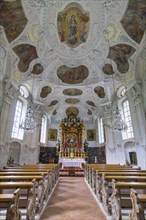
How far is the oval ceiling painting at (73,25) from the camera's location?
33.8 feet

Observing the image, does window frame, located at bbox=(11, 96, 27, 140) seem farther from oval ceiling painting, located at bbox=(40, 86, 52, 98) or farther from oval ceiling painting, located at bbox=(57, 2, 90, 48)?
oval ceiling painting, located at bbox=(57, 2, 90, 48)

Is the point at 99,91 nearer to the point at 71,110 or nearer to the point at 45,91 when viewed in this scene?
the point at 71,110

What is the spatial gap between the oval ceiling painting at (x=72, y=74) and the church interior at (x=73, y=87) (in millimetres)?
116

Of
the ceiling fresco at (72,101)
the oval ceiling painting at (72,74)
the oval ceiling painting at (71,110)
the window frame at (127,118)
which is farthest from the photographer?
the oval ceiling painting at (71,110)

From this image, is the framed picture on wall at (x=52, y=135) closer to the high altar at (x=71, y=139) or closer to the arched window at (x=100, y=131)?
the high altar at (x=71, y=139)

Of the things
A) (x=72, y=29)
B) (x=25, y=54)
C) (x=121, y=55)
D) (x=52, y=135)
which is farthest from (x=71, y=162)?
(x=72, y=29)

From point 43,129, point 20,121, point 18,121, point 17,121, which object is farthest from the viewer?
point 43,129

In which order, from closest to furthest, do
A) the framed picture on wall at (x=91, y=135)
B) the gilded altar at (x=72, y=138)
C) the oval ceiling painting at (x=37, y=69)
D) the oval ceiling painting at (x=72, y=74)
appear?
the oval ceiling painting at (x=37, y=69), the oval ceiling painting at (x=72, y=74), the gilded altar at (x=72, y=138), the framed picture on wall at (x=91, y=135)

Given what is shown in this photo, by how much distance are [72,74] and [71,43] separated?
3.73 metres

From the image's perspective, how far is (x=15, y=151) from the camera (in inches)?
578

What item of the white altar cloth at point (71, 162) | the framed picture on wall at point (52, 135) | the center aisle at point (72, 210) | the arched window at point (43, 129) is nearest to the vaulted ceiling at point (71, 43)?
the arched window at point (43, 129)

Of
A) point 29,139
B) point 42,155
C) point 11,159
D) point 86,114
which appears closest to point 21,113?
point 29,139

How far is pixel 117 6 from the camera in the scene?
30.0ft

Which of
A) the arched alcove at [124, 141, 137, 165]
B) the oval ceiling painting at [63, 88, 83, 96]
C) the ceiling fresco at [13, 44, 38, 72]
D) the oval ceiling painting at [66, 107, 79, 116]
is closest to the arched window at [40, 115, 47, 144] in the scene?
the oval ceiling painting at [66, 107, 79, 116]
